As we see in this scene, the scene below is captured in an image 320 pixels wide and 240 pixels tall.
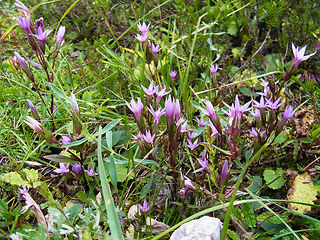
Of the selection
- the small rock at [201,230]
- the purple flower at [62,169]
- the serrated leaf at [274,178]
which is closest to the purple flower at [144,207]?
the small rock at [201,230]

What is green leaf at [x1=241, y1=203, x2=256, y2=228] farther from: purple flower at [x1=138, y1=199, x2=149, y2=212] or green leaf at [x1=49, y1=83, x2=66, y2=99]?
green leaf at [x1=49, y1=83, x2=66, y2=99]

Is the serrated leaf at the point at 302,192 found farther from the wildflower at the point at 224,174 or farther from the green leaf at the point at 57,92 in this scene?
the green leaf at the point at 57,92

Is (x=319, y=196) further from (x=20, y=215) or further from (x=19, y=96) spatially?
(x=19, y=96)

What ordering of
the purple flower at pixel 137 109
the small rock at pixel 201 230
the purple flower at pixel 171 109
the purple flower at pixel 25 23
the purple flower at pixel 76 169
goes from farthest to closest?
the purple flower at pixel 25 23
the purple flower at pixel 76 169
the purple flower at pixel 137 109
the purple flower at pixel 171 109
the small rock at pixel 201 230

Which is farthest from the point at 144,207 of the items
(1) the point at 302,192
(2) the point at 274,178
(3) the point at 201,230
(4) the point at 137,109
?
(1) the point at 302,192

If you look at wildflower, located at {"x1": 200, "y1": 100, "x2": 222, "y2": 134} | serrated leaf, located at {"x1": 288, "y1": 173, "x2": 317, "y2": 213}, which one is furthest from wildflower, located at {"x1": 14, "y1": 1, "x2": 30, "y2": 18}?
serrated leaf, located at {"x1": 288, "y1": 173, "x2": 317, "y2": 213}

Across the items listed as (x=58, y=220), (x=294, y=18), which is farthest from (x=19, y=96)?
(x=294, y=18)

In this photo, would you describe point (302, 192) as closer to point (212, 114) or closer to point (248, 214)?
point (248, 214)
